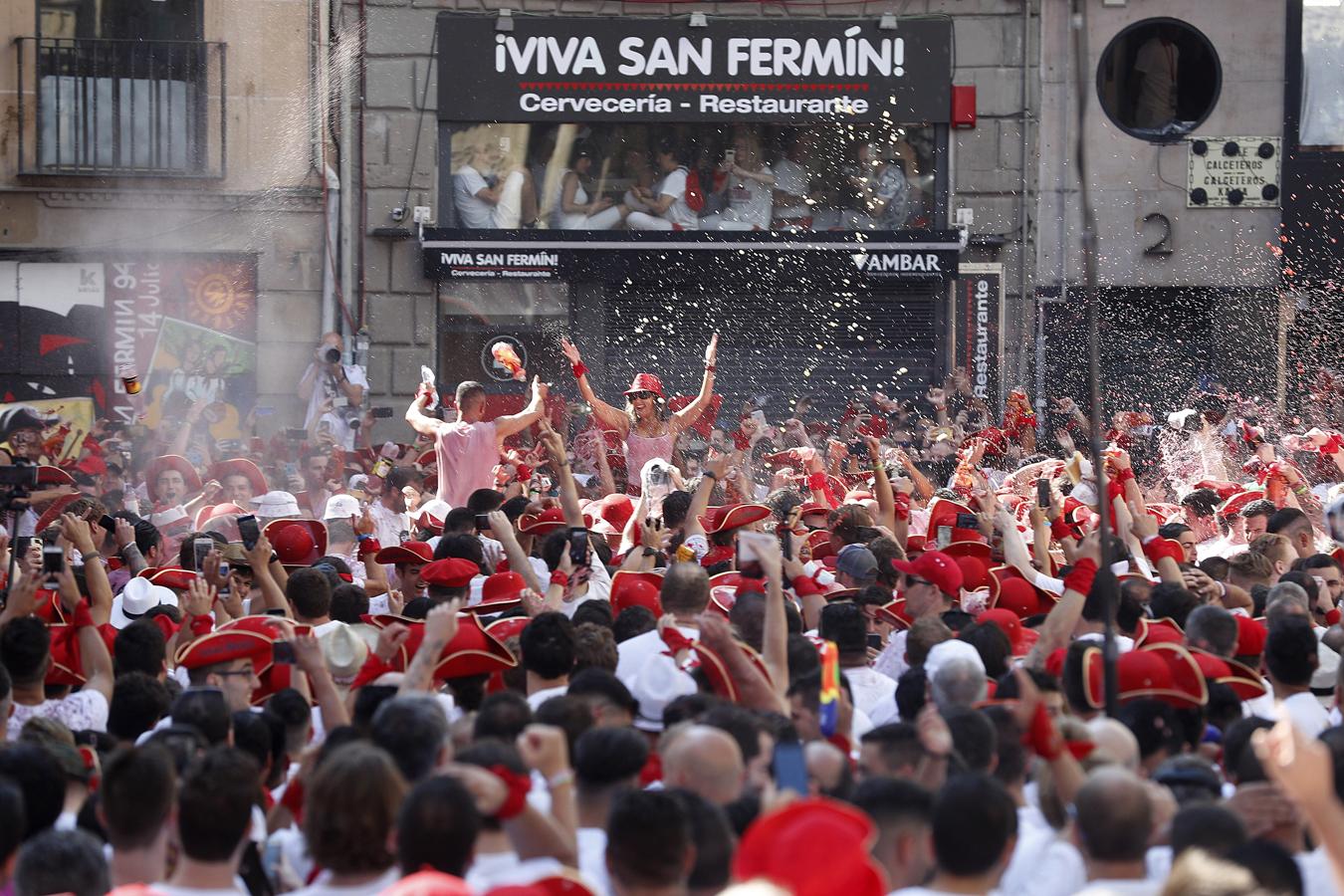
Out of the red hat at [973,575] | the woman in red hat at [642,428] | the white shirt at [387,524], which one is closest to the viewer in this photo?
the red hat at [973,575]

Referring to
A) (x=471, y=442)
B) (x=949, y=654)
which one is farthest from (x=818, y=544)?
(x=949, y=654)

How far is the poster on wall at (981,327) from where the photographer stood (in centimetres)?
1905

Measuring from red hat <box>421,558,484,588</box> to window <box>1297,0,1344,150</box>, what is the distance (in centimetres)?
1461

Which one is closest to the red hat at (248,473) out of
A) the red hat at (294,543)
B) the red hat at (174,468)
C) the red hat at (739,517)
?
the red hat at (174,468)

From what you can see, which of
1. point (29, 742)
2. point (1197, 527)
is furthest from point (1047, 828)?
point (1197, 527)

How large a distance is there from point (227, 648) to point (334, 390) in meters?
12.1

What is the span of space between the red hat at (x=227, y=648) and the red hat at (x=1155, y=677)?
246 cm

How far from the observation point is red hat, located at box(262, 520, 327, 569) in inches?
332

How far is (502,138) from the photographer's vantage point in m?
19.1

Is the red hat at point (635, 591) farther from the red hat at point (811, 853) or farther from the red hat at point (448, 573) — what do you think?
the red hat at point (811, 853)

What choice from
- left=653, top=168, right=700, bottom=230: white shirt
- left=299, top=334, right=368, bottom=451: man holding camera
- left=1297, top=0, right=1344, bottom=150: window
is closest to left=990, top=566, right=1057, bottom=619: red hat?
left=299, top=334, right=368, bottom=451: man holding camera

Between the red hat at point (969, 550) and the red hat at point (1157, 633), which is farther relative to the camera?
the red hat at point (969, 550)

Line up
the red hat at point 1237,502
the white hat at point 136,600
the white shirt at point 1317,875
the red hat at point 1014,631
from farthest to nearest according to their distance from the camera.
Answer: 1. the red hat at point 1237,502
2. the white hat at point 136,600
3. the red hat at point 1014,631
4. the white shirt at point 1317,875

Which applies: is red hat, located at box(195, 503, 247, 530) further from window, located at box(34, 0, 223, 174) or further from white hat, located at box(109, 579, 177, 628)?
window, located at box(34, 0, 223, 174)
